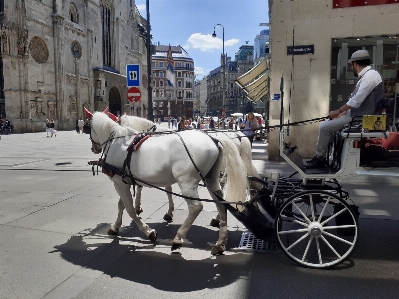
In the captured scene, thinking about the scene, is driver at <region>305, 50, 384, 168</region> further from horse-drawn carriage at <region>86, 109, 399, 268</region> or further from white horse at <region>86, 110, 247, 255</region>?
white horse at <region>86, 110, 247, 255</region>

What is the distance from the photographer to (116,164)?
4.49 metres

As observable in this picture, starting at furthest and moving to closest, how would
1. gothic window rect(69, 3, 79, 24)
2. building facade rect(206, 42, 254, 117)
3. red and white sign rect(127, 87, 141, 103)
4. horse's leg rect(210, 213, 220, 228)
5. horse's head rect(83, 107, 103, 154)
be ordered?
building facade rect(206, 42, 254, 117)
gothic window rect(69, 3, 79, 24)
red and white sign rect(127, 87, 141, 103)
horse's leg rect(210, 213, 220, 228)
horse's head rect(83, 107, 103, 154)

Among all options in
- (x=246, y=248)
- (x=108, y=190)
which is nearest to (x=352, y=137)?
(x=246, y=248)

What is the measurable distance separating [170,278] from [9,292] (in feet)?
5.46

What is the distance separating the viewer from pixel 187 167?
4.06m

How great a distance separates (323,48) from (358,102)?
28.3 feet

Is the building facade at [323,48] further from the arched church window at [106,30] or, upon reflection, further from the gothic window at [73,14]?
the arched church window at [106,30]

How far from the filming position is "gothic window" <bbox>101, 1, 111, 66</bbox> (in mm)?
46525

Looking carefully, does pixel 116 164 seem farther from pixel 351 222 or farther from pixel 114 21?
pixel 114 21

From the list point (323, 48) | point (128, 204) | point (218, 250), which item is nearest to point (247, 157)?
point (218, 250)

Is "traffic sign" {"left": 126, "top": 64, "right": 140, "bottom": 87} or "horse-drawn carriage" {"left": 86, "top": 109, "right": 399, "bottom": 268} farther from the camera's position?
"traffic sign" {"left": 126, "top": 64, "right": 140, "bottom": 87}

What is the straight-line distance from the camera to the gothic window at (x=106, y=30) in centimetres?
4653

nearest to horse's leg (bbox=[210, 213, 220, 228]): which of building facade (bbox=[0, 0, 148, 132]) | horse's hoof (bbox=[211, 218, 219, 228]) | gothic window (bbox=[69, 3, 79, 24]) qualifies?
horse's hoof (bbox=[211, 218, 219, 228])

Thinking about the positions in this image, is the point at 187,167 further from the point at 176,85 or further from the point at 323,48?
the point at 176,85
